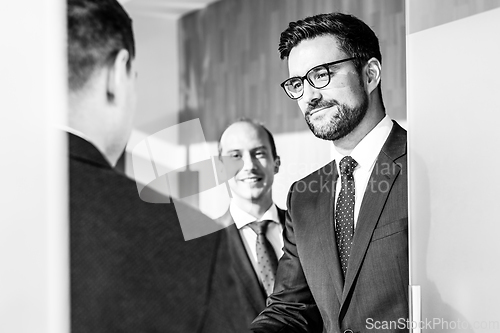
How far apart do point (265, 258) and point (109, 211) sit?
1.57 ft

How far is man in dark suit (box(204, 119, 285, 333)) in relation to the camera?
5.93 ft

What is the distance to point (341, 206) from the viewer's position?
195cm

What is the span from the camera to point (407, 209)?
2.00 metres

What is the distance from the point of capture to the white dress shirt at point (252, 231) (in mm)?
1807

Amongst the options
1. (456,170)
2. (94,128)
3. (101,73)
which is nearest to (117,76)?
(101,73)

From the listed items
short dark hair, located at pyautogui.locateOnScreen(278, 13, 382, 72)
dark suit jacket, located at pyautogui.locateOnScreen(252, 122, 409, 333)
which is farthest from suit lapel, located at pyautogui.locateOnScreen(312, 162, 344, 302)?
short dark hair, located at pyautogui.locateOnScreen(278, 13, 382, 72)

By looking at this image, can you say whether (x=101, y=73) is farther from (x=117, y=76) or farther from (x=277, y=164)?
(x=277, y=164)

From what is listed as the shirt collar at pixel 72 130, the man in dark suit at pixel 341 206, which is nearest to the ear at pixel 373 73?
the man in dark suit at pixel 341 206

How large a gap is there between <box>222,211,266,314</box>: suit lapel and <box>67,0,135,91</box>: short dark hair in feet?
1.84

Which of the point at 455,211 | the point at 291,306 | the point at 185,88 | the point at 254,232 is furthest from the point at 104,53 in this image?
the point at 455,211

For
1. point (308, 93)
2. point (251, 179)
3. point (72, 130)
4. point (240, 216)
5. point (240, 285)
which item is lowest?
point (240, 285)

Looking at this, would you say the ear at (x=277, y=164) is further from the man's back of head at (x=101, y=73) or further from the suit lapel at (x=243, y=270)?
the man's back of head at (x=101, y=73)

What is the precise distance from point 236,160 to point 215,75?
0.26 m

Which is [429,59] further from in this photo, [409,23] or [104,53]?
[104,53]
